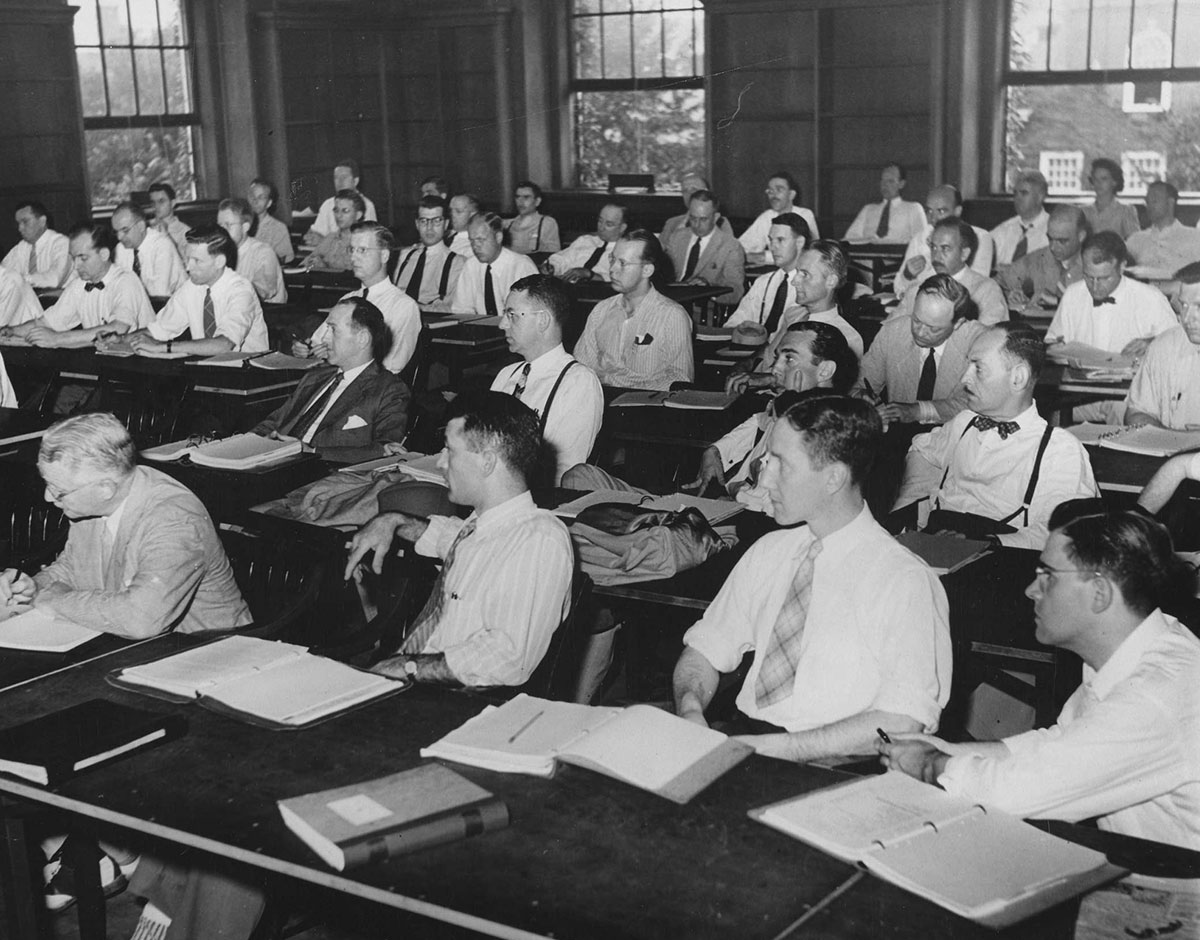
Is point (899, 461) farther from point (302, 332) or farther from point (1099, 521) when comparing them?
point (302, 332)

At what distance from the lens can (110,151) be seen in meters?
13.7

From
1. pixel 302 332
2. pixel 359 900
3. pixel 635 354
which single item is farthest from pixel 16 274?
pixel 359 900

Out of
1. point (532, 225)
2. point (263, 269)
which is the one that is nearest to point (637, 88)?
point (532, 225)

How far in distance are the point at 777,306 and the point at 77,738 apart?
588 cm

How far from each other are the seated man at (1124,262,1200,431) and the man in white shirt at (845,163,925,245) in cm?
652

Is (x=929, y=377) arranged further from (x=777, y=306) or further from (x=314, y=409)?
(x=314, y=409)

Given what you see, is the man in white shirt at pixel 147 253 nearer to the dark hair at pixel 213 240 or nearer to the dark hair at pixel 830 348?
the dark hair at pixel 213 240

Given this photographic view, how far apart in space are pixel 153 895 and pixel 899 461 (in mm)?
3122

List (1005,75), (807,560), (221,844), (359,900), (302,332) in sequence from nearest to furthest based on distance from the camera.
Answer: (221,844), (807,560), (359,900), (302,332), (1005,75)

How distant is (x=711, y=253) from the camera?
10.8 m

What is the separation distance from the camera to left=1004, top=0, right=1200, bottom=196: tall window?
11.7m

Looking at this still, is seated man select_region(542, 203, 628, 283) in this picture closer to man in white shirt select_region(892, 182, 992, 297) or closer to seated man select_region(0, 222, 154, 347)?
man in white shirt select_region(892, 182, 992, 297)

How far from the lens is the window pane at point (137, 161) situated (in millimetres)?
13609

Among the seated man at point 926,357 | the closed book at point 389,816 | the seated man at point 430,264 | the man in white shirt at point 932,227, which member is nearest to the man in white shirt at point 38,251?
the seated man at point 430,264
